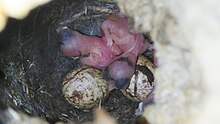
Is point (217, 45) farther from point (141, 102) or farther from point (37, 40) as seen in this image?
point (37, 40)

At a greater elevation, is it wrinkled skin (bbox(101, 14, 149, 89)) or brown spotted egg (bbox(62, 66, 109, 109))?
wrinkled skin (bbox(101, 14, 149, 89))

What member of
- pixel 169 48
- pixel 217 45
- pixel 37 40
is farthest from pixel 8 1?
pixel 217 45

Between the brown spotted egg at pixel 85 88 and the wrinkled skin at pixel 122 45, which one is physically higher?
the wrinkled skin at pixel 122 45

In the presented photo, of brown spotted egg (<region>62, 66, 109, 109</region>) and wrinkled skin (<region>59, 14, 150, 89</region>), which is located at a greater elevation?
wrinkled skin (<region>59, 14, 150, 89</region>)
